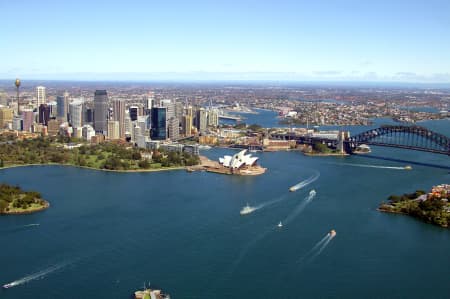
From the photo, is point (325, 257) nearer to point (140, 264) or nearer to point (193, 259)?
point (193, 259)

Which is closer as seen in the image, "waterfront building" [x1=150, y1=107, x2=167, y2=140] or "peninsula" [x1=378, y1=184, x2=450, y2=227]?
"peninsula" [x1=378, y1=184, x2=450, y2=227]

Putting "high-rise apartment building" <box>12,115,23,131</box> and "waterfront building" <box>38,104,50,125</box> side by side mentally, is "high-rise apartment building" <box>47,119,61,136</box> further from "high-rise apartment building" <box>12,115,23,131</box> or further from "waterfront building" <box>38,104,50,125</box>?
"waterfront building" <box>38,104,50,125</box>

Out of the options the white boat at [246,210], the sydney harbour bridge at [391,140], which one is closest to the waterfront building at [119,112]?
the sydney harbour bridge at [391,140]

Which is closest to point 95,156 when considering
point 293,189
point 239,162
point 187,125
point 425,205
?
point 239,162

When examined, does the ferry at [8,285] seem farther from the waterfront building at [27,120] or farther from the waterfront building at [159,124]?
the waterfront building at [27,120]

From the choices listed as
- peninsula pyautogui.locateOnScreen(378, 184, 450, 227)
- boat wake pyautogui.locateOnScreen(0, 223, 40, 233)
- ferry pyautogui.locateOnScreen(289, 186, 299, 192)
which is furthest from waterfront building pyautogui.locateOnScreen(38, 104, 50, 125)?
peninsula pyautogui.locateOnScreen(378, 184, 450, 227)
